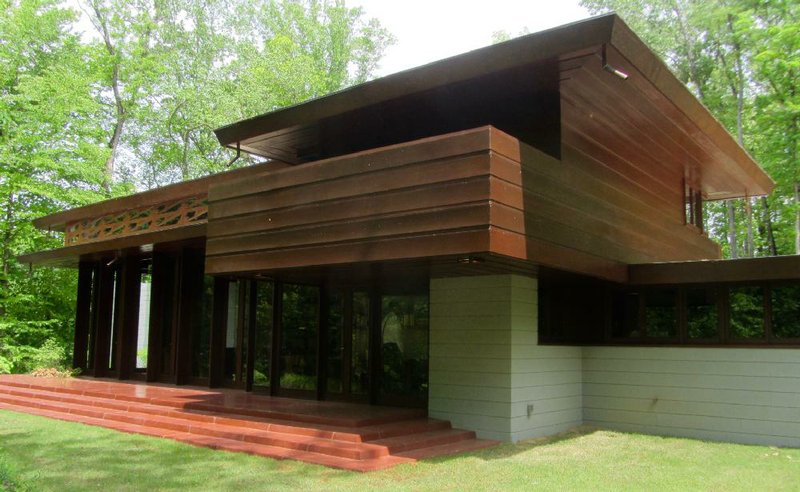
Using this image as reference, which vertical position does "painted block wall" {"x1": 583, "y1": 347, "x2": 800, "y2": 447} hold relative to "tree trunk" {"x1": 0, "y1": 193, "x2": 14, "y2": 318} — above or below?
below

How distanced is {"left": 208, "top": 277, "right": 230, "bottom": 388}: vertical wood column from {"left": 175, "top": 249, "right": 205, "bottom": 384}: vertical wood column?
0.80m

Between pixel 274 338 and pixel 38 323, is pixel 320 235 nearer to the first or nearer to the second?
pixel 274 338

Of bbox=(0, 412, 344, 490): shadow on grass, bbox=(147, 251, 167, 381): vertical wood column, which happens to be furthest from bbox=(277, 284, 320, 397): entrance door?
bbox=(147, 251, 167, 381): vertical wood column

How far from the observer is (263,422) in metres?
8.65

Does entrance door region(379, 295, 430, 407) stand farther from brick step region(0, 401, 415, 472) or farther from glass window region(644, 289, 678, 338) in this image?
glass window region(644, 289, 678, 338)

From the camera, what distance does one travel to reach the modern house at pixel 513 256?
277 inches

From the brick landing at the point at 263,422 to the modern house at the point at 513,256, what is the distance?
2.72 feet

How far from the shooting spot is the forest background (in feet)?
61.8

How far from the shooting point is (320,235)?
26.3ft

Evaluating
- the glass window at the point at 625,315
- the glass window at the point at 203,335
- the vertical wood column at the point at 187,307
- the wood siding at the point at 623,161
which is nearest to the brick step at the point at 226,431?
the vertical wood column at the point at 187,307

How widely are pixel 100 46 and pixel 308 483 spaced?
2232 cm

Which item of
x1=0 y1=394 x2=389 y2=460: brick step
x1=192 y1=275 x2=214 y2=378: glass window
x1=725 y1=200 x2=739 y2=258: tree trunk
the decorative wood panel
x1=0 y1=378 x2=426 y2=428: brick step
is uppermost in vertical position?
x1=725 y1=200 x2=739 y2=258: tree trunk

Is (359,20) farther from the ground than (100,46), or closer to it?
farther from the ground

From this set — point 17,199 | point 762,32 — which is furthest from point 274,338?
point 762,32
